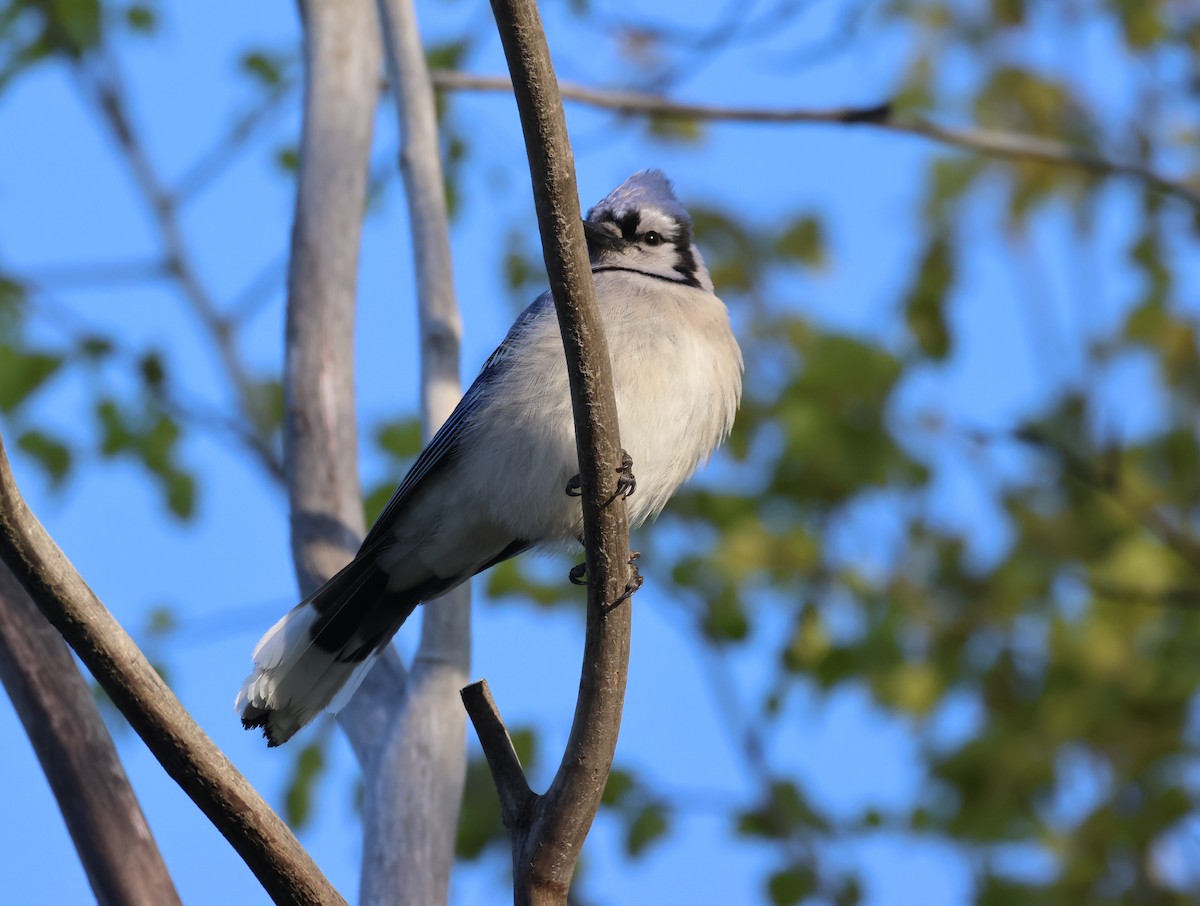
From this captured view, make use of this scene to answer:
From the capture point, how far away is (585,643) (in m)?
2.34

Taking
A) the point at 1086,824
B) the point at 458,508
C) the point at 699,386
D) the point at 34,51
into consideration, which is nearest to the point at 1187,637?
the point at 1086,824

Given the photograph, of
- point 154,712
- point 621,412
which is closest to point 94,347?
point 621,412

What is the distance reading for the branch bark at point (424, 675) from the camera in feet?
9.62

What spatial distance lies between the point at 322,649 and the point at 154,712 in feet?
3.91

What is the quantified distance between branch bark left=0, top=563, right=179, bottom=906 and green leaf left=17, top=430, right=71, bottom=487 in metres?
3.19

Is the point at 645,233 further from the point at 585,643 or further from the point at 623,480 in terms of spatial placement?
the point at 585,643

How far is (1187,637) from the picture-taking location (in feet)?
16.1

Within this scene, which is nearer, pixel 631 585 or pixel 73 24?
pixel 631 585

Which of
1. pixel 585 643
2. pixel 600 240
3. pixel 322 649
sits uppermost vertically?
pixel 600 240

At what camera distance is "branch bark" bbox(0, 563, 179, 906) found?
244cm

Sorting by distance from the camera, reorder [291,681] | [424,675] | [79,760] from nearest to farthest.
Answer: [79,760]
[291,681]
[424,675]

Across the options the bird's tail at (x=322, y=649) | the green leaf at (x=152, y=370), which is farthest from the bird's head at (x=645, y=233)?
the green leaf at (x=152, y=370)

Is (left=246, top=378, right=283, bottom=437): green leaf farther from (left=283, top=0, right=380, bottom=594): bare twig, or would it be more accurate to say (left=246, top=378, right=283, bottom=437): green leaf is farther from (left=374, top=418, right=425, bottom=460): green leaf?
(left=283, top=0, right=380, bottom=594): bare twig

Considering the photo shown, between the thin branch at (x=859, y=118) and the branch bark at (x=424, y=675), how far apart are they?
734mm
